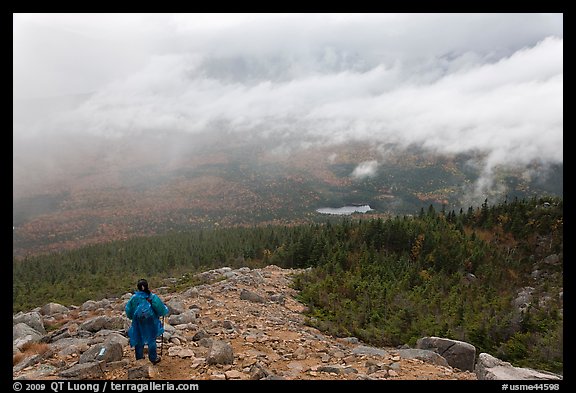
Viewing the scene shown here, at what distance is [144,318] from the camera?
7988 millimetres

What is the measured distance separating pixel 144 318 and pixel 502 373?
26.7ft

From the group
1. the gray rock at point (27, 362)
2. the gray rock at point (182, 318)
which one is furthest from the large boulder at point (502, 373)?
the gray rock at point (27, 362)

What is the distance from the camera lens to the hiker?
313 inches

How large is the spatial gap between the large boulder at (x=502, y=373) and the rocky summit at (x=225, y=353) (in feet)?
1.11

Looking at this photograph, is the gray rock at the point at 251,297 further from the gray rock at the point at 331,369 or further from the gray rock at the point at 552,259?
the gray rock at the point at 552,259

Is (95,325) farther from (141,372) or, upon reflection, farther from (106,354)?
(141,372)

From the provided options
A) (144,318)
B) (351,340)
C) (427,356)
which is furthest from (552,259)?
(144,318)

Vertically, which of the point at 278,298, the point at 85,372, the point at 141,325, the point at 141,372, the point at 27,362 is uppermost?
the point at 141,325

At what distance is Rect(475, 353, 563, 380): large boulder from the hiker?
756 cm

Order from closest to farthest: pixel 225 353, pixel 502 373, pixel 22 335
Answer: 1. pixel 502 373
2. pixel 225 353
3. pixel 22 335

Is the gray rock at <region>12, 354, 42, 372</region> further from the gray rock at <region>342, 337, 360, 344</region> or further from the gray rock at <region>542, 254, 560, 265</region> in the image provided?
the gray rock at <region>542, 254, 560, 265</region>

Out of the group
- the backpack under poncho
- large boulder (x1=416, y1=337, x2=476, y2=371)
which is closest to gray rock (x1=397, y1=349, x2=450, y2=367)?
large boulder (x1=416, y1=337, x2=476, y2=371)
